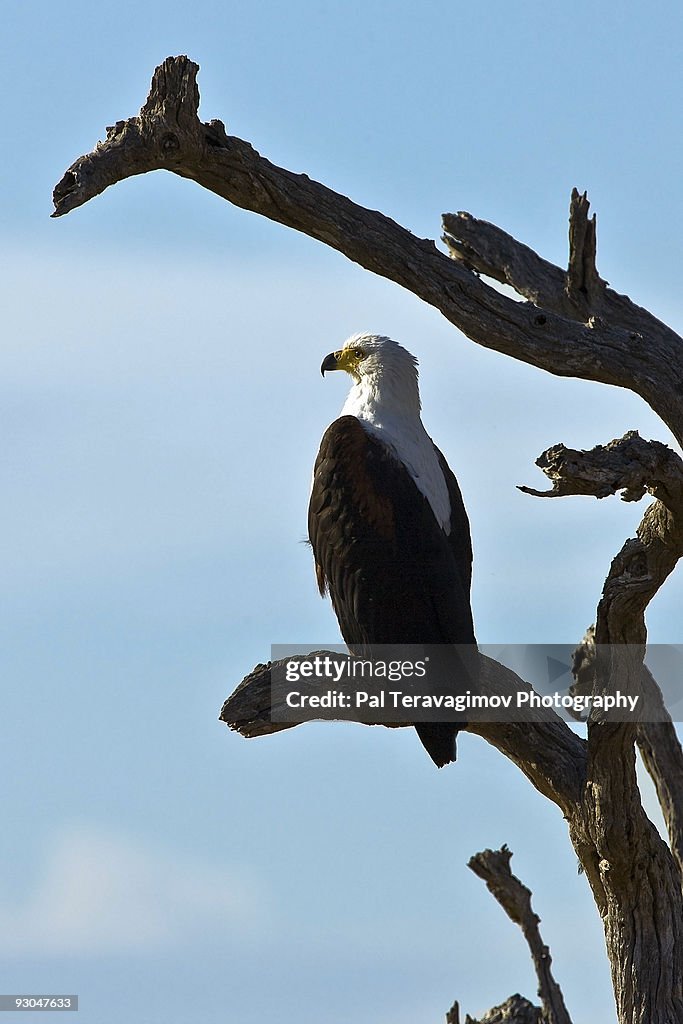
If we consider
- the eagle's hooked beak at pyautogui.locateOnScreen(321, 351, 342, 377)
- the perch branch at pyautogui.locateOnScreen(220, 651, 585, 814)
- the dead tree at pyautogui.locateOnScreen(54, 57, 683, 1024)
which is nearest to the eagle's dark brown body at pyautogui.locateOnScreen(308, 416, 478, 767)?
the perch branch at pyautogui.locateOnScreen(220, 651, 585, 814)

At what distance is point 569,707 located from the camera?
802cm

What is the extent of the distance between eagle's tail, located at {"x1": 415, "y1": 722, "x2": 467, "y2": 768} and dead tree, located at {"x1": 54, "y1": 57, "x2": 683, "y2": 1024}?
21 centimetres

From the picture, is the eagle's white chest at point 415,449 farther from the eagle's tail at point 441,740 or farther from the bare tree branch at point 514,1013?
the bare tree branch at point 514,1013

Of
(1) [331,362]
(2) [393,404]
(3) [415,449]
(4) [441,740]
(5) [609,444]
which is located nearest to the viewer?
(5) [609,444]

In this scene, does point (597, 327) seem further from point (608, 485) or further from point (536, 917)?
point (536, 917)

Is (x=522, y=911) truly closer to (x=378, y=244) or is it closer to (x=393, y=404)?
(x=393, y=404)

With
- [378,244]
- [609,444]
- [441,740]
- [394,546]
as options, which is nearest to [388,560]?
[394,546]

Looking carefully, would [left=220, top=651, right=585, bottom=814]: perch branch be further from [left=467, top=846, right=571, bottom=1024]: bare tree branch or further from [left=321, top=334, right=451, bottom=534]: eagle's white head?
[left=467, top=846, right=571, bottom=1024]: bare tree branch

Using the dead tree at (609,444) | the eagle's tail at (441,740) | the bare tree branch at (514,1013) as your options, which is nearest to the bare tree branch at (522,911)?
the bare tree branch at (514,1013)

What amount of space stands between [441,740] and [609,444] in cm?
178

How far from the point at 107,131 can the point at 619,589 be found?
336 cm

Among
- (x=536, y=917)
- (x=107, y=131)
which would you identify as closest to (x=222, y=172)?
(x=107, y=131)

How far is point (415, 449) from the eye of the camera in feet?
27.1

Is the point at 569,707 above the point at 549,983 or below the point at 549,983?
above
